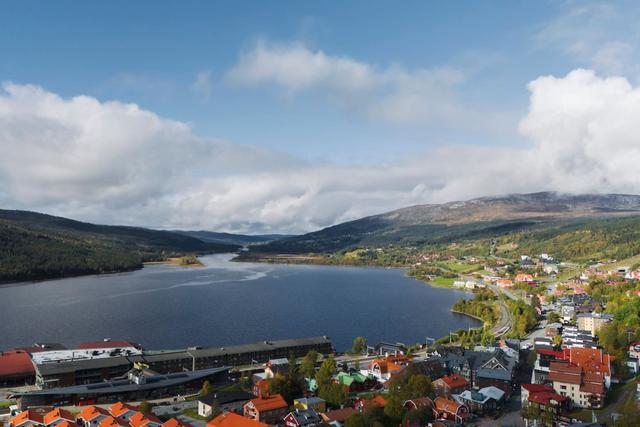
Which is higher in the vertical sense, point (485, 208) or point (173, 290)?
point (485, 208)

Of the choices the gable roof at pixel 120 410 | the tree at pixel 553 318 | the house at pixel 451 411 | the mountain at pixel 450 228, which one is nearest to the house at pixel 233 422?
the gable roof at pixel 120 410

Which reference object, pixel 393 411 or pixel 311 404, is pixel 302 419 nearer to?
pixel 311 404

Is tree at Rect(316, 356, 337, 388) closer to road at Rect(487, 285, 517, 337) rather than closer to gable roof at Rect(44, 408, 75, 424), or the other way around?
gable roof at Rect(44, 408, 75, 424)

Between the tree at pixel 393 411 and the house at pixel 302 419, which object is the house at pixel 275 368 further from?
the tree at pixel 393 411

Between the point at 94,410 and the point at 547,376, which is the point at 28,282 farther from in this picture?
the point at 547,376

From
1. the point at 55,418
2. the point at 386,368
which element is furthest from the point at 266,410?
the point at 386,368

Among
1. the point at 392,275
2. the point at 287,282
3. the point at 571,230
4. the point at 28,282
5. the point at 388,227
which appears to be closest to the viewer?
the point at 28,282

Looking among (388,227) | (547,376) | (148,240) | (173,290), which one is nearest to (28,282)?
(173,290)
